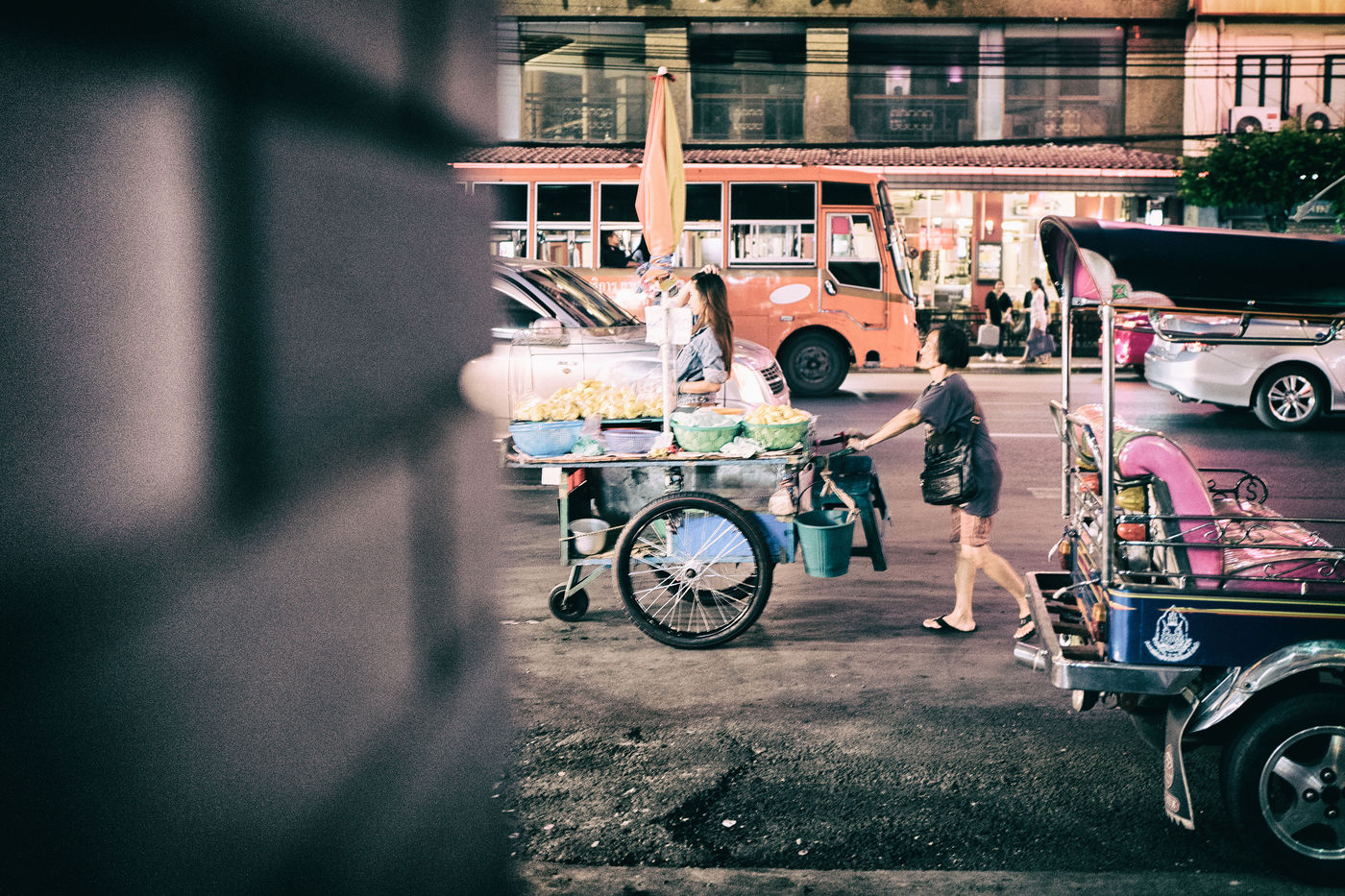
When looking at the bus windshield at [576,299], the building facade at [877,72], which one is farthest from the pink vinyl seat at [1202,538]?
the building facade at [877,72]

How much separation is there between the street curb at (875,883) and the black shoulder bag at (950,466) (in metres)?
2.32

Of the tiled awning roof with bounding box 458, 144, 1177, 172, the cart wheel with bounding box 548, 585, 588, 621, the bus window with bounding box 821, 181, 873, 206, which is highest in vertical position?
the tiled awning roof with bounding box 458, 144, 1177, 172

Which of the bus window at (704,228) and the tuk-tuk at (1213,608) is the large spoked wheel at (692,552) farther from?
the bus window at (704,228)

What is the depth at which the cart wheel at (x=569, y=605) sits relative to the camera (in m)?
6.16

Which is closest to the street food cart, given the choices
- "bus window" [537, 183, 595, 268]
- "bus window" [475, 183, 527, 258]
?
"bus window" [537, 183, 595, 268]

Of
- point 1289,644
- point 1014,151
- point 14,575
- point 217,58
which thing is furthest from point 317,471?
Answer: point 1014,151

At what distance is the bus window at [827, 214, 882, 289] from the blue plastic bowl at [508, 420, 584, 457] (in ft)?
37.8

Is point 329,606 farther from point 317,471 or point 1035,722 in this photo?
point 1035,722

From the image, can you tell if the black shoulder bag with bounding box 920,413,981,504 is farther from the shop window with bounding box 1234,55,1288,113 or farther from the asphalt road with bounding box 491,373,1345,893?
the shop window with bounding box 1234,55,1288,113

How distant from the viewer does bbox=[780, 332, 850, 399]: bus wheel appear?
16531mm

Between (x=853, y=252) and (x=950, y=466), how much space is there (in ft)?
38.1

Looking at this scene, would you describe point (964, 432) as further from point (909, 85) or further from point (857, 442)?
point (909, 85)

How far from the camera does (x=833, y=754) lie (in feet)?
14.5

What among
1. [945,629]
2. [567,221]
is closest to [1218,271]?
[945,629]
